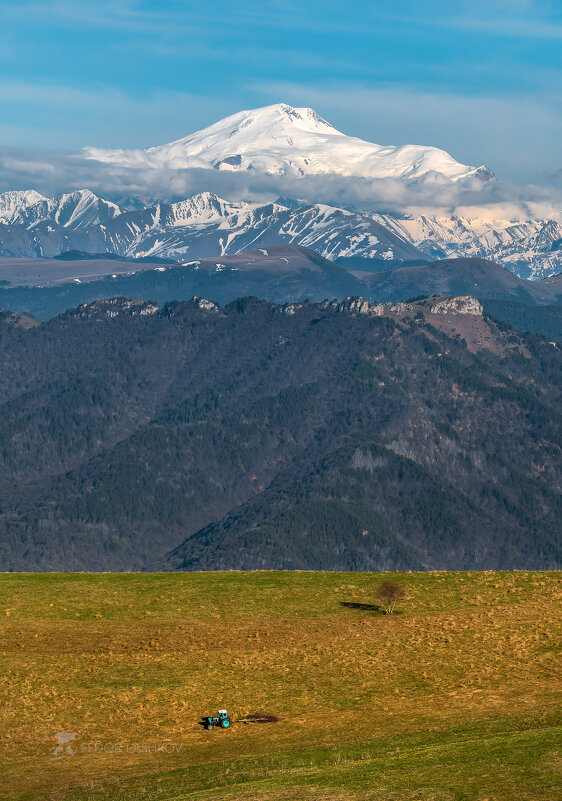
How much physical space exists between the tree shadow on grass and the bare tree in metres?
0.60

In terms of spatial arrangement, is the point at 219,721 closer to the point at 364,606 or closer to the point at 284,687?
the point at 284,687

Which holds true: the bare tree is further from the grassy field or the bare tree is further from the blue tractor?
the blue tractor

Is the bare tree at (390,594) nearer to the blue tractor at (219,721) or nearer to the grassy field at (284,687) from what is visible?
the grassy field at (284,687)

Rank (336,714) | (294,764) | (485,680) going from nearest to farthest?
(294,764) < (336,714) < (485,680)

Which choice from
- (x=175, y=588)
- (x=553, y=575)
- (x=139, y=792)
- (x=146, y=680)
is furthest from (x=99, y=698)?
(x=553, y=575)

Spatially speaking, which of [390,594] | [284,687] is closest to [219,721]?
[284,687]

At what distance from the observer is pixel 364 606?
93938 millimetres

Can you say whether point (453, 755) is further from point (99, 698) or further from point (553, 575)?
point (553, 575)

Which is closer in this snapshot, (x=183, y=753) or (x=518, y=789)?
(x=518, y=789)

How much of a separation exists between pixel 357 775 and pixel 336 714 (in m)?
13.0

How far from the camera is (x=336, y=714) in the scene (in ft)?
223

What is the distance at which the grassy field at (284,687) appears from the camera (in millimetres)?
55906

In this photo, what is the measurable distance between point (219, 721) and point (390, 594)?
28484 mm

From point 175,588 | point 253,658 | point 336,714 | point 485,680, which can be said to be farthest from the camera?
point 175,588
